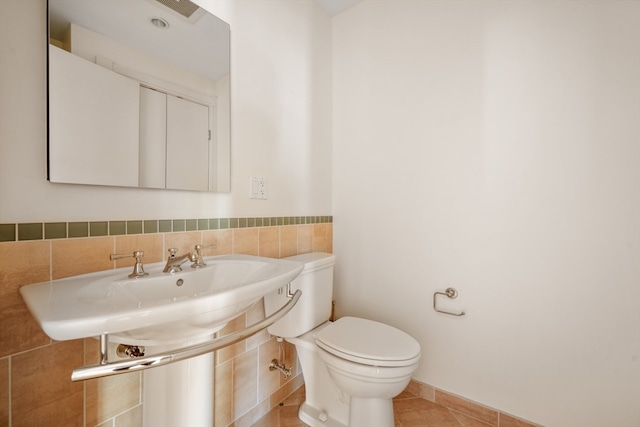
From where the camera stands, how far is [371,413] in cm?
114

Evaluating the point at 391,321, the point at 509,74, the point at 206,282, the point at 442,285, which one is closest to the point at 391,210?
the point at 442,285

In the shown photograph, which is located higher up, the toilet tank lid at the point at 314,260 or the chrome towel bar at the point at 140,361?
the toilet tank lid at the point at 314,260

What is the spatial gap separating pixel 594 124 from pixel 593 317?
79cm

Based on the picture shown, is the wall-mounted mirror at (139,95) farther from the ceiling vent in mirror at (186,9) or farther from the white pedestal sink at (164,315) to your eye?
the white pedestal sink at (164,315)

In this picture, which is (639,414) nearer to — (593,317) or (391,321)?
(593,317)

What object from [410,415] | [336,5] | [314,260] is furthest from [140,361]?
[336,5]

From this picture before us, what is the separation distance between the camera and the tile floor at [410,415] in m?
1.31

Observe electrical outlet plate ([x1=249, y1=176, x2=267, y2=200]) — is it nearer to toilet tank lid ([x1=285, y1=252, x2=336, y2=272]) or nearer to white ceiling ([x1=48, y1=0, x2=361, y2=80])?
toilet tank lid ([x1=285, y1=252, x2=336, y2=272])

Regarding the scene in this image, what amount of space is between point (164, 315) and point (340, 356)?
2.64ft

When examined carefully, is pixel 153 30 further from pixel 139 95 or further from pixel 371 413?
pixel 371 413

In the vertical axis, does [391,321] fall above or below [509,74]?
below

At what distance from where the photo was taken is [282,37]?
1.47 meters

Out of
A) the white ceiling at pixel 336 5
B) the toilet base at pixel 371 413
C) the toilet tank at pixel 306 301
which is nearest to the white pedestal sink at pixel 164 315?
the toilet tank at pixel 306 301

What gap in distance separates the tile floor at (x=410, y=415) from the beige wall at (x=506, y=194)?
116 millimetres
